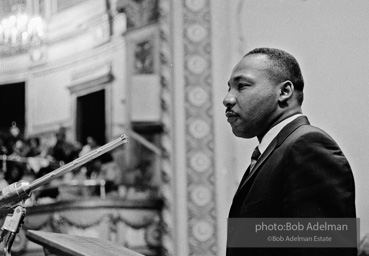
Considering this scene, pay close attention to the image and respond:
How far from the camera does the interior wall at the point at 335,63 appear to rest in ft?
16.4

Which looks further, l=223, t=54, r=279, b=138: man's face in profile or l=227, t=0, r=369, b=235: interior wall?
l=227, t=0, r=369, b=235: interior wall

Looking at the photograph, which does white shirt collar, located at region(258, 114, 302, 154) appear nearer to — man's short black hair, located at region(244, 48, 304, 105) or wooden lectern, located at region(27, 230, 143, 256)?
man's short black hair, located at region(244, 48, 304, 105)

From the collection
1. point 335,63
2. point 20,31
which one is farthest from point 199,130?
point 20,31

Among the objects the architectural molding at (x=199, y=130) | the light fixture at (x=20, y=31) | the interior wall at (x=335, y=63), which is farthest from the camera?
the light fixture at (x=20, y=31)

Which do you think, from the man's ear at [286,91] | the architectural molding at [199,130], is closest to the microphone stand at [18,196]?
the man's ear at [286,91]

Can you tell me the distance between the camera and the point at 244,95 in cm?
172

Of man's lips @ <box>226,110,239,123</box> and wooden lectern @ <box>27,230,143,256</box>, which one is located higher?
man's lips @ <box>226,110,239,123</box>

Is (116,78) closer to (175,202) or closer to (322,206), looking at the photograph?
(175,202)

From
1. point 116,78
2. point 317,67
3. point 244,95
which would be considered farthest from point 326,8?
point 244,95

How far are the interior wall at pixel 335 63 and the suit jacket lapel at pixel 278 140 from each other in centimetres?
335

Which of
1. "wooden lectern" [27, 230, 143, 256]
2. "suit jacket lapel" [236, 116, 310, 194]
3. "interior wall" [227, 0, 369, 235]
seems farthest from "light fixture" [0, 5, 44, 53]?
"suit jacket lapel" [236, 116, 310, 194]

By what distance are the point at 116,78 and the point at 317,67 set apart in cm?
210

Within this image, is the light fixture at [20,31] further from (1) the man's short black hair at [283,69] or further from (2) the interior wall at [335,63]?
(1) the man's short black hair at [283,69]

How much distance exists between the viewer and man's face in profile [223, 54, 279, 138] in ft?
5.64
